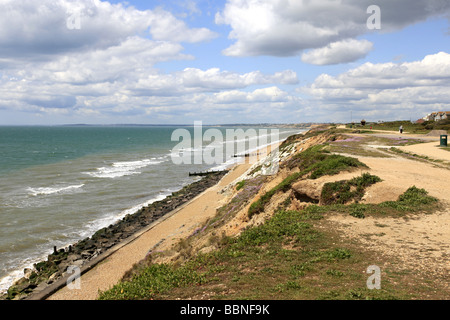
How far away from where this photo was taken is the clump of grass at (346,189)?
1344 cm

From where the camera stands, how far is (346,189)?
45.1 feet

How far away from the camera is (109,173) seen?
50.1 metres

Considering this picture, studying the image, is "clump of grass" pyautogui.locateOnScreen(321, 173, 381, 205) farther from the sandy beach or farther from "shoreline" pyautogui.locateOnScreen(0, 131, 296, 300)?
"shoreline" pyautogui.locateOnScreen(0, 131, 296, 300)

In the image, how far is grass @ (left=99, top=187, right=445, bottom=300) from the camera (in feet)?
21.8

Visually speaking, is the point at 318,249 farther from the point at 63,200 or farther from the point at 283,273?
the point at 63,200

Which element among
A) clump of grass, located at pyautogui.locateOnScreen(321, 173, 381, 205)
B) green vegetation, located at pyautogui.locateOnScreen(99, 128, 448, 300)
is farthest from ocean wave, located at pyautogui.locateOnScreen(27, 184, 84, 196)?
clump of grass, located at pyautogui.locateOnScreen(321, 173, 381, 205)

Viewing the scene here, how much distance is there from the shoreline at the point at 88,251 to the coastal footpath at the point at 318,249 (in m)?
0.36

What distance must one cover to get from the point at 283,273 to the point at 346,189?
287 inches

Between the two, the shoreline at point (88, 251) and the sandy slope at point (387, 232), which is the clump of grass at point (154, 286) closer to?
the sandy slope at point (387, 232)

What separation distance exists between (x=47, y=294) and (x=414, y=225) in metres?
15.2

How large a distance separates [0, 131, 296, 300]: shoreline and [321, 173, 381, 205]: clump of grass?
13099 mm

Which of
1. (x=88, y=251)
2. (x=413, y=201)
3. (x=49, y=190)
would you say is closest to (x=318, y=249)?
(x=413, y=201)

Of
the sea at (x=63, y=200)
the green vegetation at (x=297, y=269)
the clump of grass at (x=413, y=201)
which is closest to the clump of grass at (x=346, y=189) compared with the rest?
the green vegetation at (x=297, y=269)
